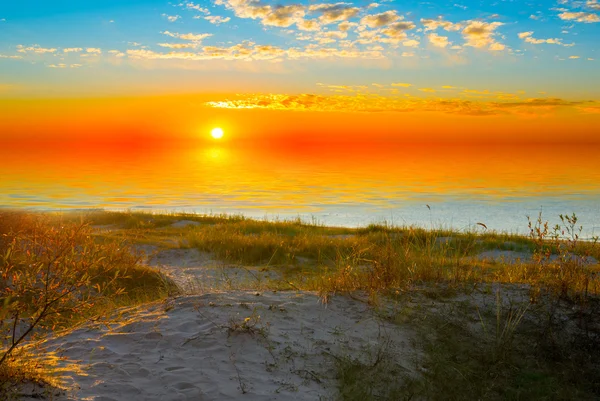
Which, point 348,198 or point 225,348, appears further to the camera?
point 348,198

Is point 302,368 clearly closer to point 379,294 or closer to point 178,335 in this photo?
point 178,335

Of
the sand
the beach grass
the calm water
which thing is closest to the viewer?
the sand

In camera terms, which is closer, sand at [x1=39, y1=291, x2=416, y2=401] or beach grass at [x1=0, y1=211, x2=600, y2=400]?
sand at [x1=39, y1=291, x2=416, y2=401]

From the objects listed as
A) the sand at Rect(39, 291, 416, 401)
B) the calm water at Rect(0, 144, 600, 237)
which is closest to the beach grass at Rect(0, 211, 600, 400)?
the sand at Rect(39, 291, 416, 401)

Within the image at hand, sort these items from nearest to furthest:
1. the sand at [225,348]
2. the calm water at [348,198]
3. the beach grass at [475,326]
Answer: the sand at [225,348] → the beach grass at [475,326] → the calm water at [348,198]

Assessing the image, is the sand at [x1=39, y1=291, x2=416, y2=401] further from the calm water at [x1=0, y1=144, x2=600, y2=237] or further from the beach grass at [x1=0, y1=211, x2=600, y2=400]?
the calm water at [x1=0, y1=144, x2=600, y2=237]

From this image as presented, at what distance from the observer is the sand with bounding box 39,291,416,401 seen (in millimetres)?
4707

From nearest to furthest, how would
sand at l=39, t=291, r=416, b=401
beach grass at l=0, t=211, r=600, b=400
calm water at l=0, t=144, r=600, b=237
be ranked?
sand at l=39, t=291, r=416, b=401
beach grass at l=0, t=211, r=600, b=400
calm water at l=0, t=144, r=600, b=237

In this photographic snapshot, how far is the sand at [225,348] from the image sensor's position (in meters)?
4.71

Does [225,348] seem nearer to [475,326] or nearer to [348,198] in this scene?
[475,326]

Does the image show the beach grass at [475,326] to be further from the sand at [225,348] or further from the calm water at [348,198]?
the calm water at [348,198]

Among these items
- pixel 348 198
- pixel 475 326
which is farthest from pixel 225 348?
pixel 348 198

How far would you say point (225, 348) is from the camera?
5461 millimetres

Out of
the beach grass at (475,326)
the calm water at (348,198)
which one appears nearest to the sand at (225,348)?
the beach grass at (475,326)
